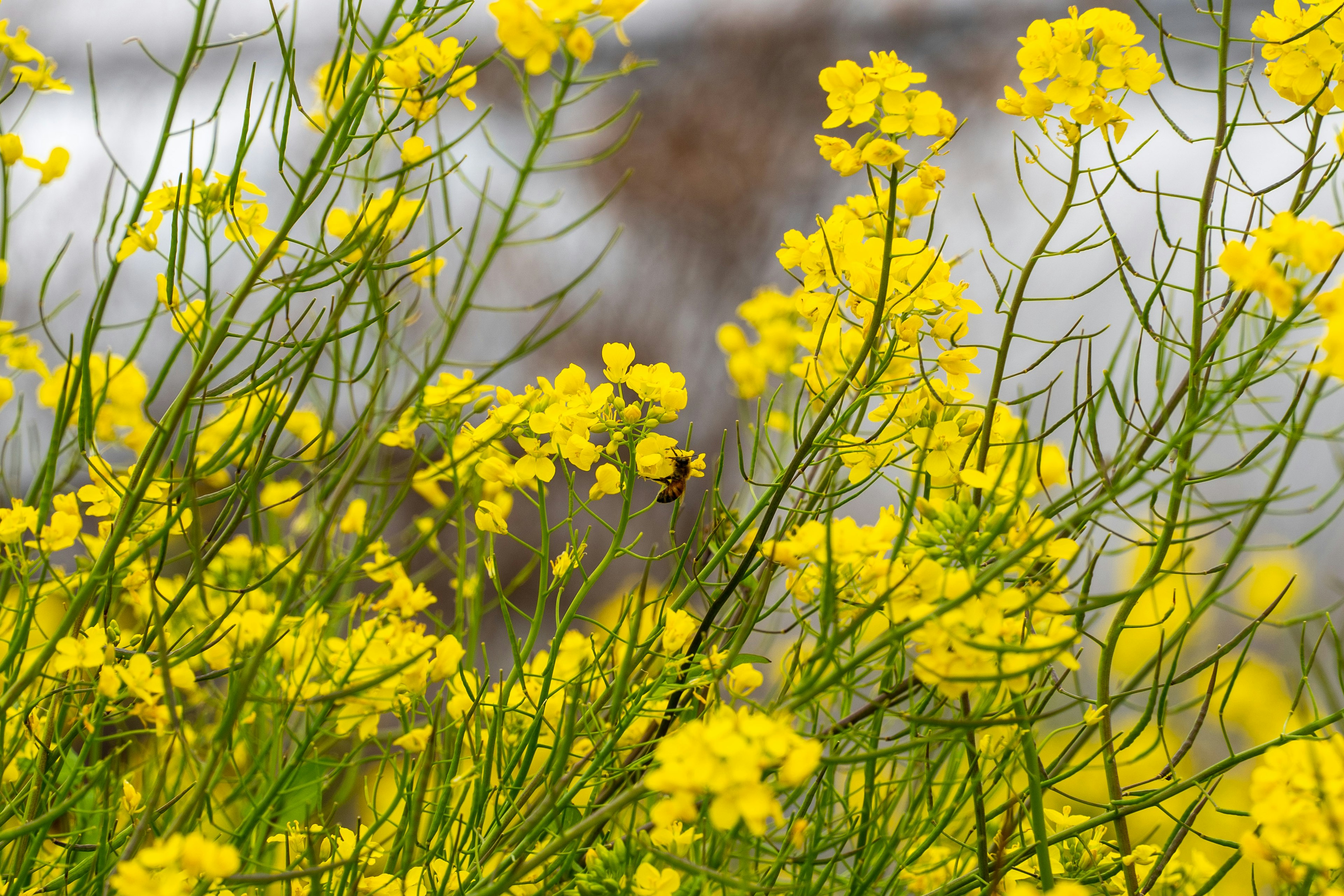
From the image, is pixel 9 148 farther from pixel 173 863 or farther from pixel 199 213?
pixel 173 863

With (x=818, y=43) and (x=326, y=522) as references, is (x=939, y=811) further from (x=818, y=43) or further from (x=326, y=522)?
(x=818, y=43)

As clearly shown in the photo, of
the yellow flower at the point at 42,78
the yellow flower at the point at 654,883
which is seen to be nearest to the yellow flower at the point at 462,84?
the yellow flower at the point at 42,78

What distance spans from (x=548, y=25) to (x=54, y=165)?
337mm

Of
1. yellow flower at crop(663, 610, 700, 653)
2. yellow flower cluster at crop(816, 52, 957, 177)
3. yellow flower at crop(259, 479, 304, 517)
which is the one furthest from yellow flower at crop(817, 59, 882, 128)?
yellow flower at crop(259, 479, 304, 517)

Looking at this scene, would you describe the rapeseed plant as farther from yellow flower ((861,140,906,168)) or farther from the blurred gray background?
the blurred gray background

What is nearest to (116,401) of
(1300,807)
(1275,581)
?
(1300,807)

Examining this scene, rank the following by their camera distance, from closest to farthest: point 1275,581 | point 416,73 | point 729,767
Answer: point 729,767, point 416,73, point 1275,581

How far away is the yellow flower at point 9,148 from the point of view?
1.52 ft

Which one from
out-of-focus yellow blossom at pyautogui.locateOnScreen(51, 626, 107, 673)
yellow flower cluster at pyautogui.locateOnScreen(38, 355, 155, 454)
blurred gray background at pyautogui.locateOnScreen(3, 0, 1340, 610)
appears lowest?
out-of-focus yellow blossom at pyautogui.locateOnScreen(51, 626, 107, 673)

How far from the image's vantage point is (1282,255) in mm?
316

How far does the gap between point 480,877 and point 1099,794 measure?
0.96m

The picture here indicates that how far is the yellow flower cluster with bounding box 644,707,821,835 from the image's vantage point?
0.84 ft

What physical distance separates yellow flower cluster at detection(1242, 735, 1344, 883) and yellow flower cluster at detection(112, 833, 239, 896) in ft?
1.03

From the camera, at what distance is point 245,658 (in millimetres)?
423
